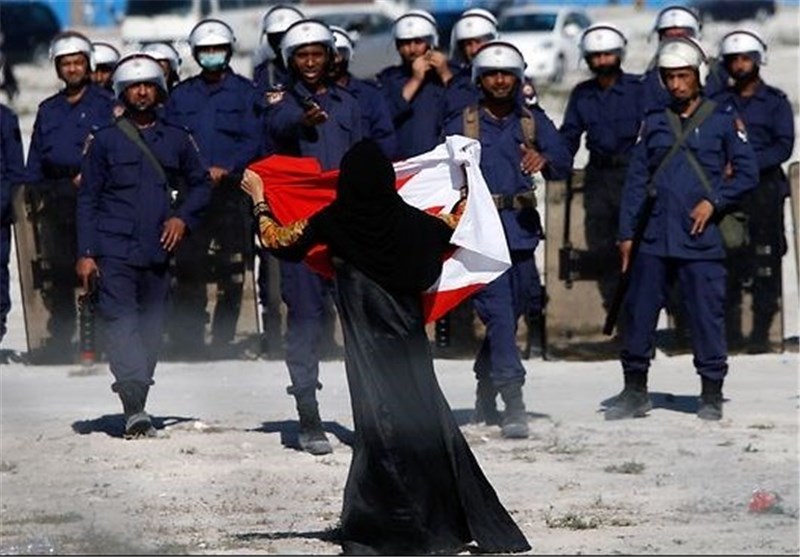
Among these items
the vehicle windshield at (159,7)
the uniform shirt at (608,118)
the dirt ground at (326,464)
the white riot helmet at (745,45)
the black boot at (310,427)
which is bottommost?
the dirt ground at (326,464)

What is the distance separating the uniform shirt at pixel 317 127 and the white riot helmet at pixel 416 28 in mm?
3271

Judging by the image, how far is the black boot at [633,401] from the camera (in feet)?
45.3

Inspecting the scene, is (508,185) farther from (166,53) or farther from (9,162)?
(166,53)

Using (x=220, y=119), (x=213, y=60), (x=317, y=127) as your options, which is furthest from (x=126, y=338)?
(x=213, y=60)

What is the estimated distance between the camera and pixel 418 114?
16.0 meters

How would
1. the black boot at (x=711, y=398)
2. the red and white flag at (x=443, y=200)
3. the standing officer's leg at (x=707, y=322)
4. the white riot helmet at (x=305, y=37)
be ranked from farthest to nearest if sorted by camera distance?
the black boot at (x=711, y=398)
the standing officer's leg at (x=707, y=322)
the white riot helmet at (x=305, y=37)
the red and white flag at (x=443, y=200)

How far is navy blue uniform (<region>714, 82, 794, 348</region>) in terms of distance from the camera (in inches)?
608

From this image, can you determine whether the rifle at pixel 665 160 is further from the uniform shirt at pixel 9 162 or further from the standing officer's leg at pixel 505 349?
the uniform shirt at pixel 9 162

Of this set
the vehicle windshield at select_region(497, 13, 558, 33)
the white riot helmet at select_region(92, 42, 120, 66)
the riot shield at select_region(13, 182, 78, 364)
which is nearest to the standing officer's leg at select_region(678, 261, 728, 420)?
the riot shield at select_region(13, 182, 78, 364)

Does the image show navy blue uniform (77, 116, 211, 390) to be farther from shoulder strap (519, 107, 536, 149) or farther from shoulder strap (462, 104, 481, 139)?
shoulder strap (519, 107, 536, 149)

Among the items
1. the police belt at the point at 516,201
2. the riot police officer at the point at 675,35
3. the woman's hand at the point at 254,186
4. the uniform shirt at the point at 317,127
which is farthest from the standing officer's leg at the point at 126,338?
the riot police officer at the point at 675,35

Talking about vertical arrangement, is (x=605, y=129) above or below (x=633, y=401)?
above

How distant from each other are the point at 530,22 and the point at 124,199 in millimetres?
33891

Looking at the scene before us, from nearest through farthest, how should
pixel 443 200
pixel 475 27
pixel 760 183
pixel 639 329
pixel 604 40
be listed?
pixel 443 200
pixel 639 329
pixel 760 183
pixel 475 27
pixel 604 40
